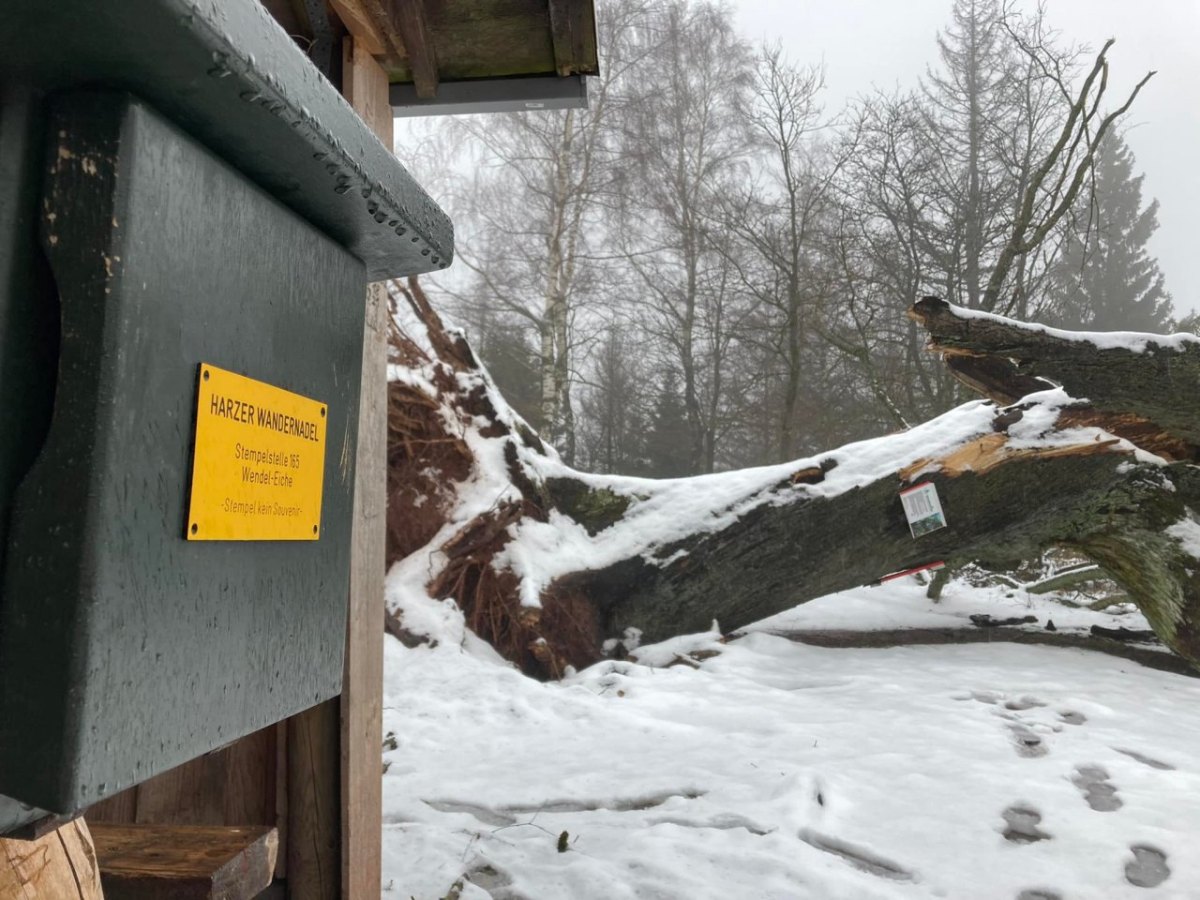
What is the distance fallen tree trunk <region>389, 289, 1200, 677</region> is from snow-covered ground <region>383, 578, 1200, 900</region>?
12.4 inches

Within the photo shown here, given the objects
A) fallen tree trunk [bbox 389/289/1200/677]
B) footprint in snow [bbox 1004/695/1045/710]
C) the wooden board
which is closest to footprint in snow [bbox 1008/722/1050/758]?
footprint in snow [bbox 1004/695/1045/710]

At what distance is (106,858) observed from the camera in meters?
0.97

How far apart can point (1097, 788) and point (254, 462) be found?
3.19 meters

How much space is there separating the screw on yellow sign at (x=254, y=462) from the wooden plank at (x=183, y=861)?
1.32 ft

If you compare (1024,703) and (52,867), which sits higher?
(52,867)

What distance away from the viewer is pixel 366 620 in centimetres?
169

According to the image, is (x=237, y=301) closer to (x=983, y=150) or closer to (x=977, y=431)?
(x=977, y=431)

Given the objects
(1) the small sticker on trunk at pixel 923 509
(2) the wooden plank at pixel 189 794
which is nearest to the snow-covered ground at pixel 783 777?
(2) the wooden plank at pixel 189 794

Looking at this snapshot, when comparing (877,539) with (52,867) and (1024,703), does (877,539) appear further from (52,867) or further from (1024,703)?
(52,867)

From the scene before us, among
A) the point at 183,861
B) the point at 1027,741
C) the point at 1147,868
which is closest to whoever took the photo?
the point at 183,861

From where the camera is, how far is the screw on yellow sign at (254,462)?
27.6 inches

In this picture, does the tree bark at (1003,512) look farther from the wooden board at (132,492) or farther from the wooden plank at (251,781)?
the wooden board at (132,492)

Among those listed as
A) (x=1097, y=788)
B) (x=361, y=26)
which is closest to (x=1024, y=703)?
(x=1097, y=788)

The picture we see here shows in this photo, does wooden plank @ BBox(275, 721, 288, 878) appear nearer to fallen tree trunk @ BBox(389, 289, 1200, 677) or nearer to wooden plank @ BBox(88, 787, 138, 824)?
wooden plank @ BBox(88, 787, 138, 824)
